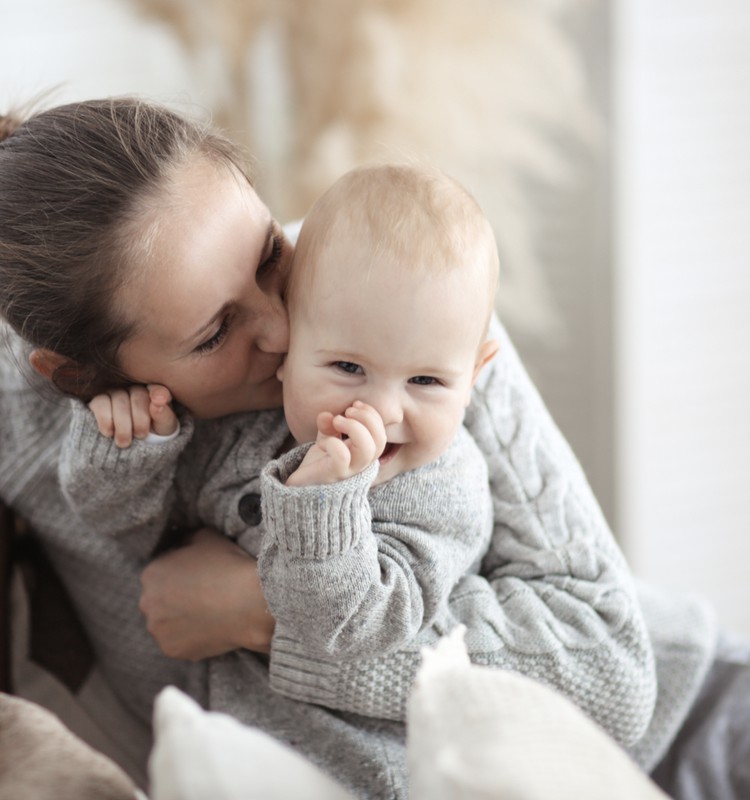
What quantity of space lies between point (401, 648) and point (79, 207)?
54cm

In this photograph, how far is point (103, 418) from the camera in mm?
983

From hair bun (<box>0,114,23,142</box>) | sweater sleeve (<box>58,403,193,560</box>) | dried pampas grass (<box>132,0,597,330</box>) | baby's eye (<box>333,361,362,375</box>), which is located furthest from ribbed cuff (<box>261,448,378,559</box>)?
dried pampas grass (<box>132,0,597,330</box>)

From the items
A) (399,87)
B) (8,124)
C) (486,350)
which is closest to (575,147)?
(399,87)

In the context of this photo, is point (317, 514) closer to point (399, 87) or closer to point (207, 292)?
point (207, 292)

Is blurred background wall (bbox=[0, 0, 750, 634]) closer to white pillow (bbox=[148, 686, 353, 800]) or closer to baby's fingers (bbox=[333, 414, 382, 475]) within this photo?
baby's fingers (bbox=[333, 414, 382, 475])

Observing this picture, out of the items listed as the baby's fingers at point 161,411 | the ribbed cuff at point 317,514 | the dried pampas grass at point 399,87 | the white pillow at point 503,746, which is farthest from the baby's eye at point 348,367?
the dried pampas grass at point 399,87

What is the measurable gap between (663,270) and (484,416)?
4.56 feet

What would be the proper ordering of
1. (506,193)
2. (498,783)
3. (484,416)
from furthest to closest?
(506,193) → (484,416) → (498,783)

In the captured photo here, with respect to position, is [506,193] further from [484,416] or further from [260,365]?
[260,365]

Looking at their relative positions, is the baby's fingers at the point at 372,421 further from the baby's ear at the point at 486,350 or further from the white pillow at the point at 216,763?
the white pillow at the point at 216,763

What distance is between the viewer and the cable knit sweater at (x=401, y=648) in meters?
0.99

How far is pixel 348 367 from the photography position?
34.9 inches

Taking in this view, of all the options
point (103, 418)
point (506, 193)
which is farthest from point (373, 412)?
point (506, 193)

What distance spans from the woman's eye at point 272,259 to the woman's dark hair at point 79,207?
10cm
